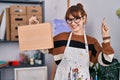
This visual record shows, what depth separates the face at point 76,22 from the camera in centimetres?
141

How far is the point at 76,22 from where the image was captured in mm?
1412

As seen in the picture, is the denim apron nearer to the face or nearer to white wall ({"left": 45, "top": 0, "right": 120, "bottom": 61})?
the face

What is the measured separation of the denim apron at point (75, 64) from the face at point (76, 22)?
0.11m

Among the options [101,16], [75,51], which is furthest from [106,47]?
[101,16]

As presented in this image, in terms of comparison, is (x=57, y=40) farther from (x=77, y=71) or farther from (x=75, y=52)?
(x=77, y=71)

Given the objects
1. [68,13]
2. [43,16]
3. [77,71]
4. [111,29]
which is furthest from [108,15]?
[43,16]

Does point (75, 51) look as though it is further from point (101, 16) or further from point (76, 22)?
point (101, 16)

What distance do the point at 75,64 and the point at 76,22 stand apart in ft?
0.94

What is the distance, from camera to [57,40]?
1.44m

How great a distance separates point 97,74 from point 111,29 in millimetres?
386

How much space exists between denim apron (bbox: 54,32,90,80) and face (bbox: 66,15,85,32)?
115mm

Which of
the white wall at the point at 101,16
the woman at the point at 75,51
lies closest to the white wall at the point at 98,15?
the white wall at the point at 101,16

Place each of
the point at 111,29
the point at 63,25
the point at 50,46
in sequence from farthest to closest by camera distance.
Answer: the point at 63,25 → the point at 111,29 → the point at 50,46

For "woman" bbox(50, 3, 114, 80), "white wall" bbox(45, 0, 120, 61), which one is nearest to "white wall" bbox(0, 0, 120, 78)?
"white wall" bbox(45, 0, 120, 61)
